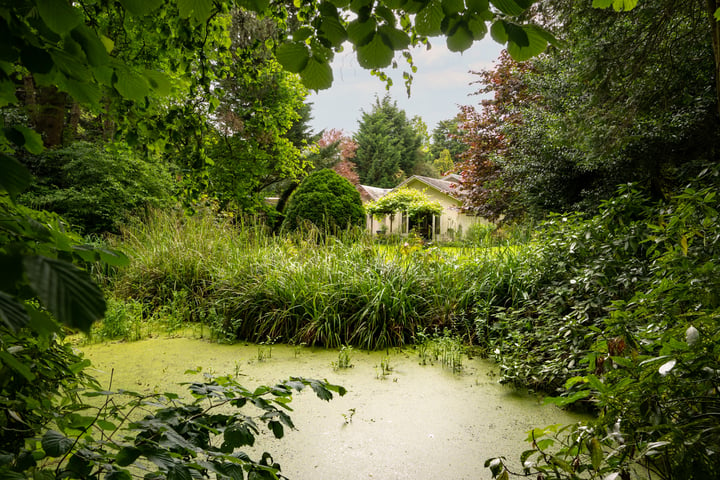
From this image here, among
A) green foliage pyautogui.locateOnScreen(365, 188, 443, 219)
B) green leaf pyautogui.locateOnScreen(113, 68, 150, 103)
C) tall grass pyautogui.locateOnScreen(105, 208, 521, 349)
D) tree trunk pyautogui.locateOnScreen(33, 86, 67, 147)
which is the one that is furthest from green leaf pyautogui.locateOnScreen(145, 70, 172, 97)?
green foliage pyautogui.locateOnScreen(365, 188, 443, 219)

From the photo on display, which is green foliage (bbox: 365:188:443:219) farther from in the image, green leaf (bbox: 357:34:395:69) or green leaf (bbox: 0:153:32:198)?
green leaf (bbox: 0:153:32:198)

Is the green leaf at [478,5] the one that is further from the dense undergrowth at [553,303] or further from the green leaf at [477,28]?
the dense undergrowth at [553,303]

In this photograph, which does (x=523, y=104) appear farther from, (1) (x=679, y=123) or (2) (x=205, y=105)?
(2) (x=205, y=105)

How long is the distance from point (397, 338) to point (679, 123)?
355 centimetres

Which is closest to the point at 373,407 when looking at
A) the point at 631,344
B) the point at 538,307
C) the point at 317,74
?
the point at 631,344

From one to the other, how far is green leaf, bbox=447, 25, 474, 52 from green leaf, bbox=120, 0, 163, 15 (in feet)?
1.85

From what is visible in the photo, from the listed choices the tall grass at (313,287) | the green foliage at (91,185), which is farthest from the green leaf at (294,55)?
the green foliage at (91,185)

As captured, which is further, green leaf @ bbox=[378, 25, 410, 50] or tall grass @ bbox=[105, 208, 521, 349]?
tall grass @ bbox=[105, 208, 521, 349]

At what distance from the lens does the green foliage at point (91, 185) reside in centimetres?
597

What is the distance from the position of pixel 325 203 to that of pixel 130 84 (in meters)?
6.70

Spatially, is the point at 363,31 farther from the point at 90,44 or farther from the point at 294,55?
the point at 90,44

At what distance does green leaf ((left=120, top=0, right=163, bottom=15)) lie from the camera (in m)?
0.69

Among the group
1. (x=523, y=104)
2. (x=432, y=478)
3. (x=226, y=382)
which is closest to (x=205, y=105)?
(x=226, y=382)

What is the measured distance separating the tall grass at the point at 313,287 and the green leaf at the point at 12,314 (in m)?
2.78
